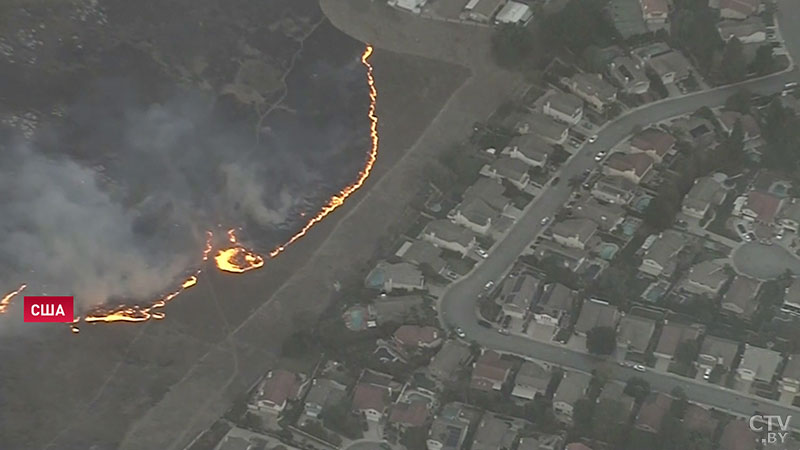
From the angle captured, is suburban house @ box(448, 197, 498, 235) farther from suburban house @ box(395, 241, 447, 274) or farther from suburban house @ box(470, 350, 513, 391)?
suburban house @ box(470, 350, 513, 391)

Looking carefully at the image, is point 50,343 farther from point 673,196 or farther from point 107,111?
point 673,196

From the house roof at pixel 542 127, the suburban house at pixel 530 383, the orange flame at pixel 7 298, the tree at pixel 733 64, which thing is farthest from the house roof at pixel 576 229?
the orange flame at pixel 7 298

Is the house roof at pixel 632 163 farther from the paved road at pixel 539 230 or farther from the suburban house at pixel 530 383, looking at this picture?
the suburban house at pixel 530 383

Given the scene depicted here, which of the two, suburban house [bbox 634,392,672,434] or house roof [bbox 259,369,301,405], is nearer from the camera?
suburban house [bbox 634,392,672,434]

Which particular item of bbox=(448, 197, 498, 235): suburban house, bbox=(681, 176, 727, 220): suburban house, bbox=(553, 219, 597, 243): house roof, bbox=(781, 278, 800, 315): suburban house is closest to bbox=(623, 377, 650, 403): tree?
bbox=(781, 278, 800, 315): suburban house

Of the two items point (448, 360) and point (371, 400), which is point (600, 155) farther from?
point (371, 400)

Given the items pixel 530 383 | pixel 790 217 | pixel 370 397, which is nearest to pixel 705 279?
pixel 790 217
